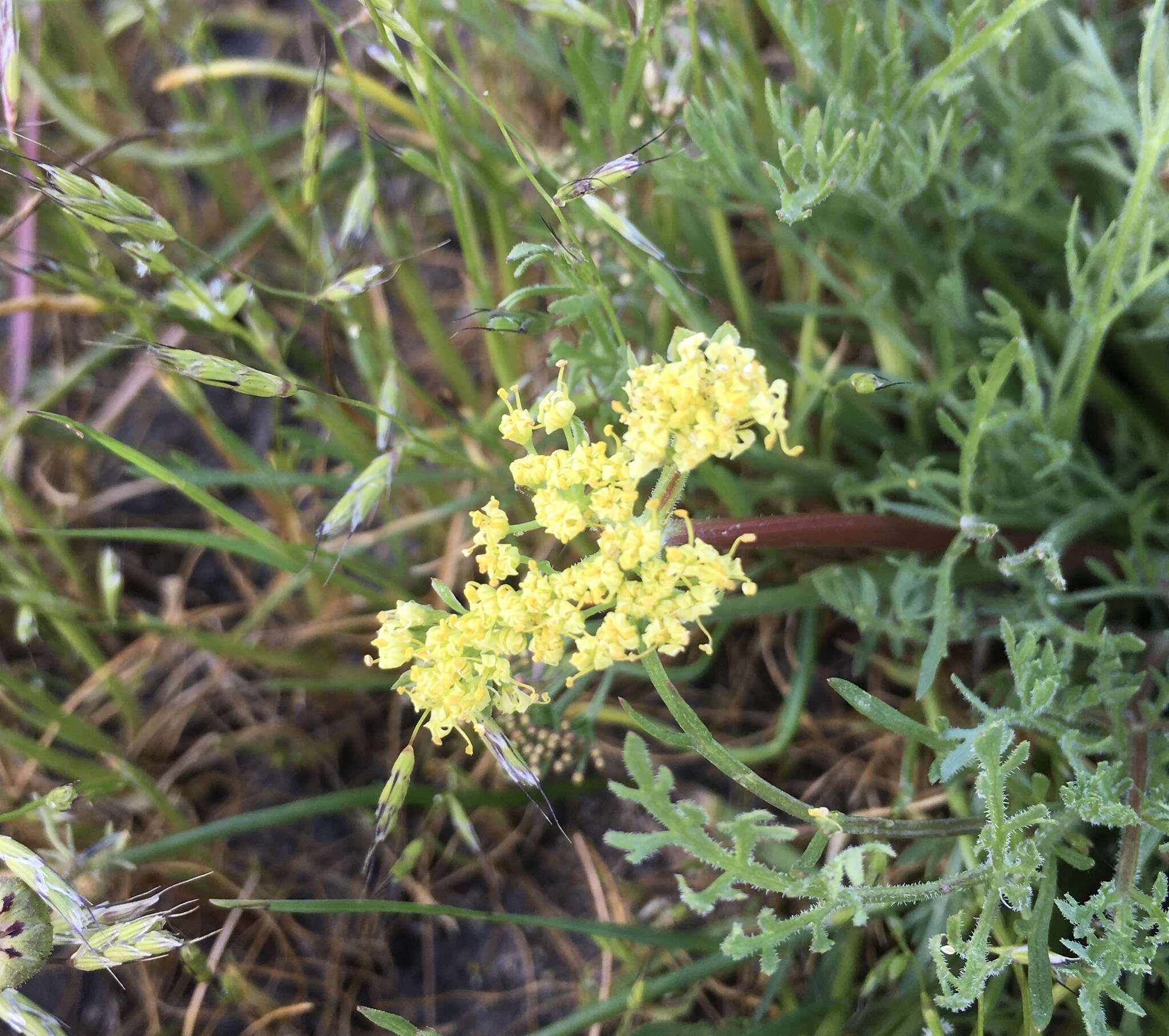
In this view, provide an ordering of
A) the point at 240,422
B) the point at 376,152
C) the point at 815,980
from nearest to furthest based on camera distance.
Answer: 1. the point at 815,980
2. the point at 376,152
3. the point at 240,422

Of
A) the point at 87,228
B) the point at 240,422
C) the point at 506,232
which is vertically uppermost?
the point at 87,228

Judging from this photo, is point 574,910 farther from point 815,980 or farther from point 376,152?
point 376,152

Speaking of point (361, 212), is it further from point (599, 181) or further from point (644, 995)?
point (644, 995)

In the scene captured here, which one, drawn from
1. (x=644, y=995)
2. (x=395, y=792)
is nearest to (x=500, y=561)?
(x=395, y=792)

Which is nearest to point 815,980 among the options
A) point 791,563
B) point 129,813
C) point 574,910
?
point 574,910

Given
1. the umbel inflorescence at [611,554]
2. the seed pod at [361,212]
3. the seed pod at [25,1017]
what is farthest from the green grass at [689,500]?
the seed pod at [25,1017]

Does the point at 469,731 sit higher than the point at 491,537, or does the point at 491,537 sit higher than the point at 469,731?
the point at 491,537
